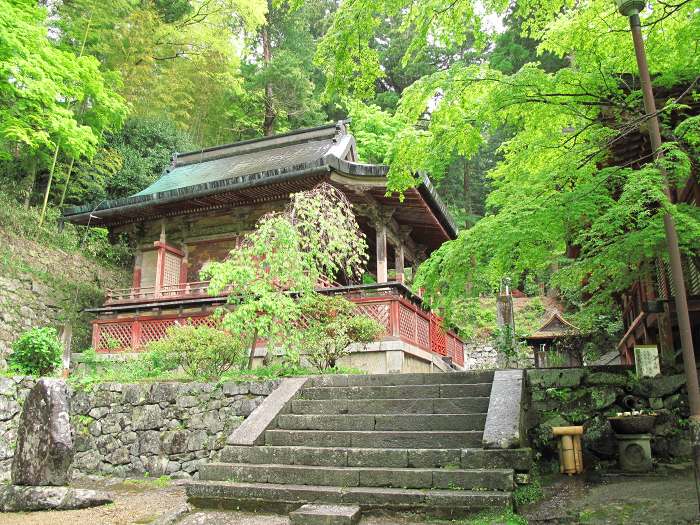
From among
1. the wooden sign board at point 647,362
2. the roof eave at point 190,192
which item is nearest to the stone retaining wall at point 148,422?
the wooden sign board at point 647,362

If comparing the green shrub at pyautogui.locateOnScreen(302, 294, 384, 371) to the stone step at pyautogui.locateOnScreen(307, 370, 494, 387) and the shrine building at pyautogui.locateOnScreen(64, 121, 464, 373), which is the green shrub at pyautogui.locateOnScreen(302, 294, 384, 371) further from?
the shrine building at pyautogui.locateOnScreen(64, 121, 464, 373)

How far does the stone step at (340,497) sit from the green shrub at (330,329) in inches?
147

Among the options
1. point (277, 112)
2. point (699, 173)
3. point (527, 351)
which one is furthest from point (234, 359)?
point (277, 112)

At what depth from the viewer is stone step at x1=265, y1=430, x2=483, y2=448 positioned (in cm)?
566

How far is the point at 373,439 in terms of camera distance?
5.95 metres

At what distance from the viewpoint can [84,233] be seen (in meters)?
18.4

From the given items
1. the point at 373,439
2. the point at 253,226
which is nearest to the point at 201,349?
the point at 373,439

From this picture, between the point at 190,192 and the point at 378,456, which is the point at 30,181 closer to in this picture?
the point at 190,192

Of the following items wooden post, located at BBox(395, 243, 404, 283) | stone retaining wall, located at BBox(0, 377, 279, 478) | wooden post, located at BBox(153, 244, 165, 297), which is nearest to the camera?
stone retaining wall, located at BBox(0, 377, 279, 478)

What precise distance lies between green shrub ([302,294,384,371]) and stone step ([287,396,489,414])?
6.47ft

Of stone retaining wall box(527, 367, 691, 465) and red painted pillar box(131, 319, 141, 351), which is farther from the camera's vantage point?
red painted pillar box(131, 319, 141, 351)

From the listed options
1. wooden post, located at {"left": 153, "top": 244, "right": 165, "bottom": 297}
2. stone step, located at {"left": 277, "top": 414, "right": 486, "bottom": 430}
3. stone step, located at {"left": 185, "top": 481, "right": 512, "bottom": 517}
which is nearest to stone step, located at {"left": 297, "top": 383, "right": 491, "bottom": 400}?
stone step, located at {"left": 277, "top": 414, "right": 486, "bottom": 430}

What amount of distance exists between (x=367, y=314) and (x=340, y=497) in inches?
244

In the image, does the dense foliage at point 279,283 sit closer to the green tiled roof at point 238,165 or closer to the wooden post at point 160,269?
the wooden post at point 160,269
